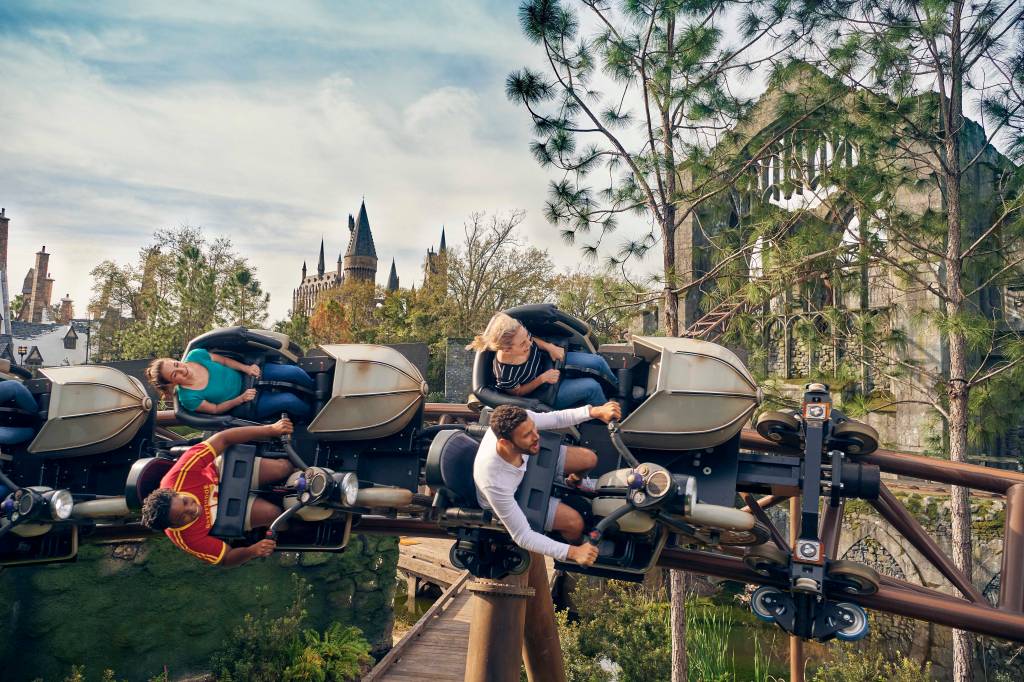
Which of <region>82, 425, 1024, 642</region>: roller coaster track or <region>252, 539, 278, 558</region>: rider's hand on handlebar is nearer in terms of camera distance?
<region>82, 425, 1024, 642</region>: roller coaster track

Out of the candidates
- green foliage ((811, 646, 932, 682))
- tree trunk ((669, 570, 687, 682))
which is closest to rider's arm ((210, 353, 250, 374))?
tree trunk ((669, 570, 687, 682))

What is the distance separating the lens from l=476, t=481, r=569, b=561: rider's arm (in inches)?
174

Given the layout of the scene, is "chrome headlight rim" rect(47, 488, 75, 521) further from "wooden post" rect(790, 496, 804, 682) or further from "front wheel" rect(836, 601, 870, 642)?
"wooden post" rect(790, 496, 804, 682)

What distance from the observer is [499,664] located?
5.39m

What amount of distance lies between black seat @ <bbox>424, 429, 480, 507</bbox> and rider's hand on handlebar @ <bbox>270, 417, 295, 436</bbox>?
4.17 feet

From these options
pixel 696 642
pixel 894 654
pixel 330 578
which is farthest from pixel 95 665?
pixel 894 654

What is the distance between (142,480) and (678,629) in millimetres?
8300

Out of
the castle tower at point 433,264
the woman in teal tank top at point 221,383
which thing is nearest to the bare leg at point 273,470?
the woman in teal tank top at point 221,383

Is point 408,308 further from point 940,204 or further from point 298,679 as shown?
point 940,204

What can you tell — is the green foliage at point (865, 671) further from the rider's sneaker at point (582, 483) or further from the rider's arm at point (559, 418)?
the rider's arm at point (559, 418)

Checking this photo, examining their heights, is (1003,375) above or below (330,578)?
above

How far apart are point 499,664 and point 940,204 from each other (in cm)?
1169

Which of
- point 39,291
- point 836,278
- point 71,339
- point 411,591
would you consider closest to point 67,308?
point 39,291

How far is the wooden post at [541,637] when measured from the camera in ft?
23.2
